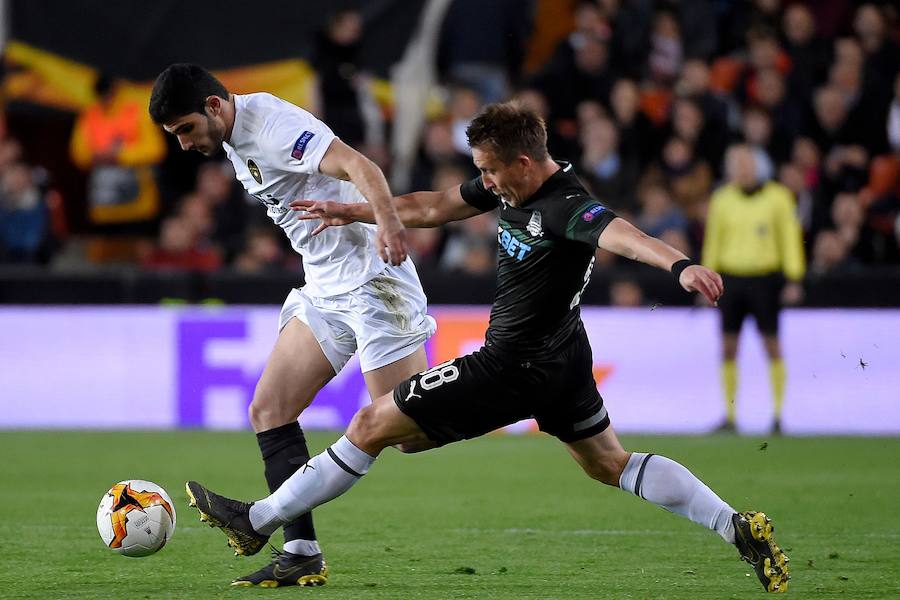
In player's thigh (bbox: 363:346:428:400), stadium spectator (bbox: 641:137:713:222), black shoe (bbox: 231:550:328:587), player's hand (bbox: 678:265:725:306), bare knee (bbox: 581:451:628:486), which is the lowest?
black shoe (bbox: 231:550:328:587)

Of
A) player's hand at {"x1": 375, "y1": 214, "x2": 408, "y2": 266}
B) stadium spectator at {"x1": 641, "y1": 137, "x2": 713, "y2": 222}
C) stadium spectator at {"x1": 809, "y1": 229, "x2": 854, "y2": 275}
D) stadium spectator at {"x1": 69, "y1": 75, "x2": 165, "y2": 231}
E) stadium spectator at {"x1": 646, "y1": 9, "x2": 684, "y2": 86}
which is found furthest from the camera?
stadium spectator at {"x1": 646, "y1": 9, "x2": 684, "y2": 86}

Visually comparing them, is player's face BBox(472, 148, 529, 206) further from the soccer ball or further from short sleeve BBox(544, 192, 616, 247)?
the soccer ball

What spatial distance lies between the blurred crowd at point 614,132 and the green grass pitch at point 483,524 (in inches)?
105

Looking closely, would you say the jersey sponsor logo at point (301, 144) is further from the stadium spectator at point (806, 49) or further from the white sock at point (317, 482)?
the stadium spectator at point (806, 49)

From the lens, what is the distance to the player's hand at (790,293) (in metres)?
12.6

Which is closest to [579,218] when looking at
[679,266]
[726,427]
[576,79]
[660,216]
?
[679,266]

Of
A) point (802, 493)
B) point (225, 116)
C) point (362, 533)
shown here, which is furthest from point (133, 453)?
point (225, 116)

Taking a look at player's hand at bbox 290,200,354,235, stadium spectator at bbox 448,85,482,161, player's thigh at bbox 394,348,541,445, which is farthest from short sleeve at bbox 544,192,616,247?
stadium spectator at bbox 448,85,482,161

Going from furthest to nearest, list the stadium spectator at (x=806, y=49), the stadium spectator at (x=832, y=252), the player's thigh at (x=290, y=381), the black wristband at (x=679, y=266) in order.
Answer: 1. the stadium spectator at (x=806, y=49)
2. the stadium spectator at (x=832, y=252)
3. the player's thigh at (x=290, y=381)
4. the black wristband at (x=679, y=266)

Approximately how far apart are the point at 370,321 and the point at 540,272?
99 centimetres

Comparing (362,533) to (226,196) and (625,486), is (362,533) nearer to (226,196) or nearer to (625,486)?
(625,486)

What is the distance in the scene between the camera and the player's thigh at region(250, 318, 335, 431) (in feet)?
20.3

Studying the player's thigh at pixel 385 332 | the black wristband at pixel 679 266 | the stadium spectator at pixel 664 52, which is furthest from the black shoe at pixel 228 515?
the stadium spectator at pixel 664 52

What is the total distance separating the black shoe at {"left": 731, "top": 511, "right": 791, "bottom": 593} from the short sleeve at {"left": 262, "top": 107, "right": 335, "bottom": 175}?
6.97 ft
